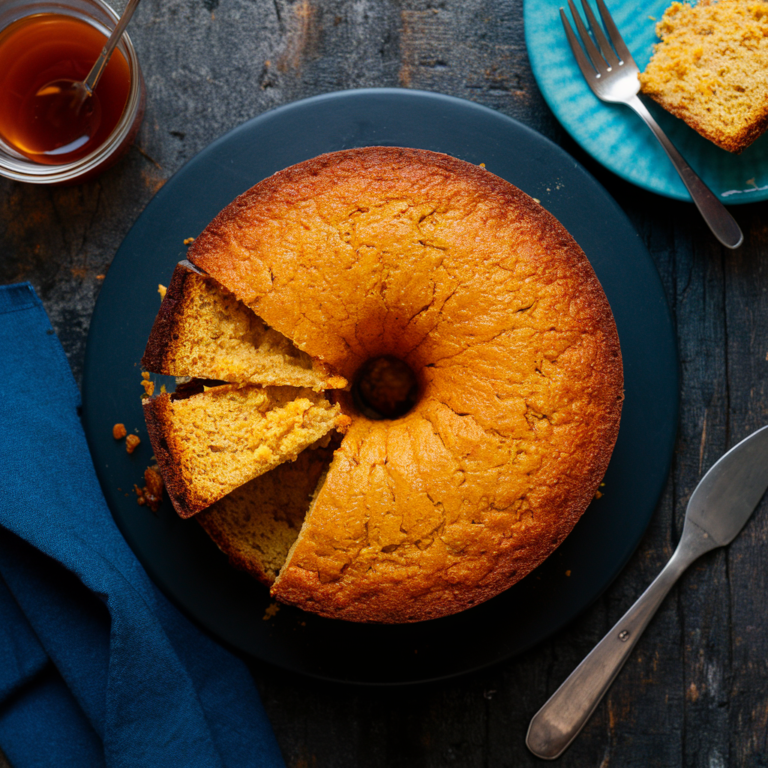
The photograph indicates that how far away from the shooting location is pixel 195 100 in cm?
259

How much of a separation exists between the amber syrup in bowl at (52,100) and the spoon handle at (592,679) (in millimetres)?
2768

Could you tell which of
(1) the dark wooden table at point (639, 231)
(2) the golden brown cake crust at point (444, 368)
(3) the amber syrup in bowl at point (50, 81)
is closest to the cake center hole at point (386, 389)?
(2) the golden brown cake crust at point (444, 368)

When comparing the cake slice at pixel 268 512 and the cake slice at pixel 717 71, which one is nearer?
A: the cake slice at pixel 268 512

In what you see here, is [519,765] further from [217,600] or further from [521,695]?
[217,600]

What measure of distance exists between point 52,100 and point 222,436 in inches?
63.0

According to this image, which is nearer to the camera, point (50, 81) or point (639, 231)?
point (50, 81)

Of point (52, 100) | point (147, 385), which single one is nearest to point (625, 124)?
point (147, 385)

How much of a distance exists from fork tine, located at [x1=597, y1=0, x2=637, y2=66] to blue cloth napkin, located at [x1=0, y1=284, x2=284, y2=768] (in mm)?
2565

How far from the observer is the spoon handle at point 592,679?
2.39m

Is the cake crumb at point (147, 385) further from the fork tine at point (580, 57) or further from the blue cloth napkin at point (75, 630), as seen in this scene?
the fork tine at point (580, 57)

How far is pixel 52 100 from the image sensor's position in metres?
2.44

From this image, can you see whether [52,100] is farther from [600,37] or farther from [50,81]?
[600,37]

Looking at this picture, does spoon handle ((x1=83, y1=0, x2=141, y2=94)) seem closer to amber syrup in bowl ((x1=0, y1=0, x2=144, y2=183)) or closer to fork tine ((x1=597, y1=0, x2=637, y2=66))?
amber syrup in bowl ((x1=0, y1=0, x2=144, y2=183))

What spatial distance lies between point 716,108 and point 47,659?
11.3 feet
